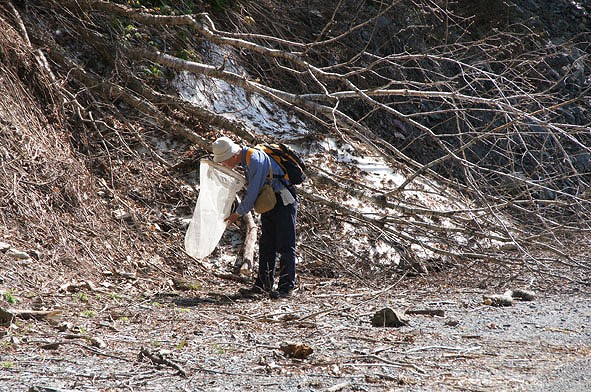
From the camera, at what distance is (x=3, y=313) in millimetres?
5477

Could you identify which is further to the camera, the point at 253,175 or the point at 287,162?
the point at 287,162

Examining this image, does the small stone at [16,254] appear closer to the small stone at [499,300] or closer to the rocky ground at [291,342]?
the rocky ground at [291,342]

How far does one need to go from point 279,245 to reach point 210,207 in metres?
0.79

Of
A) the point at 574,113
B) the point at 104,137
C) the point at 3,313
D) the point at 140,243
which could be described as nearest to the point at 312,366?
the point at 3,313

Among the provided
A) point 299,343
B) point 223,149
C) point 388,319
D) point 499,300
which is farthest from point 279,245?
point 299,343

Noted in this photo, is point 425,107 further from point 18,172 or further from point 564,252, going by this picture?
point 18,172

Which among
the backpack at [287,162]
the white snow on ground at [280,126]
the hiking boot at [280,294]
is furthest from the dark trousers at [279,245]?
the white snow on ground at [280,126]

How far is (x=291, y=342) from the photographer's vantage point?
5.21m

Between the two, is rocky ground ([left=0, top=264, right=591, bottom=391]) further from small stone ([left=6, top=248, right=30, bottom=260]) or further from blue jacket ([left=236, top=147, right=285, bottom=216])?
blue jacket ([left=236, top=147, right=285, bottom=216])

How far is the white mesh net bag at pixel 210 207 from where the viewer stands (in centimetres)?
759

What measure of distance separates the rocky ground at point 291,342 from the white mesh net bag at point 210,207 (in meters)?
0.52

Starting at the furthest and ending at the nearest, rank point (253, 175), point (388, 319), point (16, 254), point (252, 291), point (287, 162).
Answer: point (252, 291) → point (287, 162) → point (253, 175) → point (16, 254) → point (388, 319)

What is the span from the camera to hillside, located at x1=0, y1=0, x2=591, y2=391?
4984 mm

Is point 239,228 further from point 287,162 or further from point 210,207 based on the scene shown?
point 287,162
